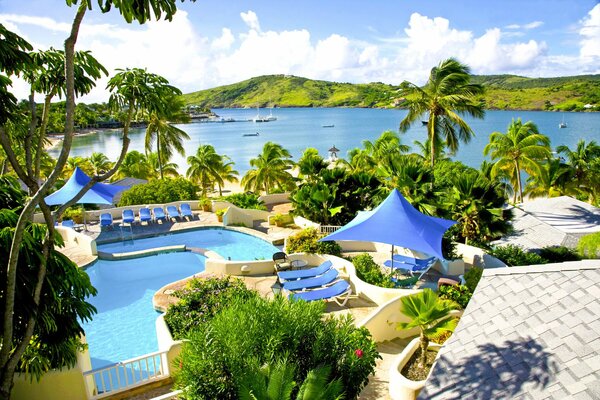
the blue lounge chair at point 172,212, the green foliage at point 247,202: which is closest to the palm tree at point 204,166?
the green foliage at point 247,202

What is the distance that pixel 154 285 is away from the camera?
15695mm

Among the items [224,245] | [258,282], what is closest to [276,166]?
[224,245]

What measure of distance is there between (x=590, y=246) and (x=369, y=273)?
27.4 feet

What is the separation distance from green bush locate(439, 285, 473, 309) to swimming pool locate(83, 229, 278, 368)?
25.9 feet

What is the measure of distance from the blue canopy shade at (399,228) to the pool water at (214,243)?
628cm

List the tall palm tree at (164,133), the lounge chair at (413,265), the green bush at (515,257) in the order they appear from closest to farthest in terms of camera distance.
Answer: the lounge chair at (413,265), the green bush at (515,257), the tall palm tree at (164,133)

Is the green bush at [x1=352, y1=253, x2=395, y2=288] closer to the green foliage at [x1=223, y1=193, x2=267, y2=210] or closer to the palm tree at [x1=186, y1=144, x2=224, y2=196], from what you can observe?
the green foliage at [x1=223, y1=193, x2=267, y2=210]

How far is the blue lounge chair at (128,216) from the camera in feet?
70.4

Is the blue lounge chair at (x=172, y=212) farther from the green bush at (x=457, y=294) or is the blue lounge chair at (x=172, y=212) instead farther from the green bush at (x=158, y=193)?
the green bush at (x=457, y=294)

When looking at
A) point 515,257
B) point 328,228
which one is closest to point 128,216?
point 328,228

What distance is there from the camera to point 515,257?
14781mm

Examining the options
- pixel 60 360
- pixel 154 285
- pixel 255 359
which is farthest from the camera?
pixel 154 285

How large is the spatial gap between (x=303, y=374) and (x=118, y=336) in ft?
24.4

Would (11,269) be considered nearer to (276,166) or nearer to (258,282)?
(258,282)
